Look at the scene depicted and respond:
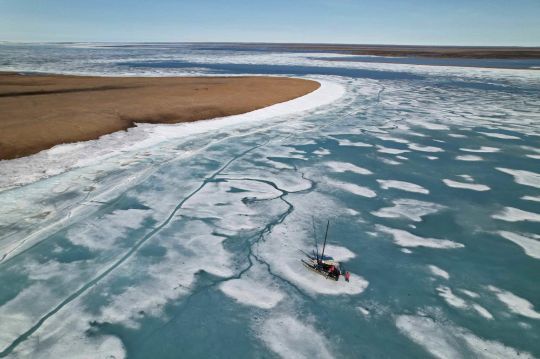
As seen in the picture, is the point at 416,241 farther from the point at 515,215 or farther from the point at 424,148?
the point at 424,148

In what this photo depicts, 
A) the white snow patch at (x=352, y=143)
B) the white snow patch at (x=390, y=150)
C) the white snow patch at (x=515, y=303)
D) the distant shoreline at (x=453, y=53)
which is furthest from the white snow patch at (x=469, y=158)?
the distant shoreline at (x=453, y=53)

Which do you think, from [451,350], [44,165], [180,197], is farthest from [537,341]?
[44,165]

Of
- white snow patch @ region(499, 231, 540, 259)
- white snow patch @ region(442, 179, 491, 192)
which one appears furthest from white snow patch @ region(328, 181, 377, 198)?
white snow patch @ region(499, 231, 540, 259)

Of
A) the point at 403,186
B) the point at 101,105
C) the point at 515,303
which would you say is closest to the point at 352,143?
the point at 403,186

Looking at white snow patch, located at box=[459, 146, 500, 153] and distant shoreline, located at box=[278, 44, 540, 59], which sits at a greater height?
distant shoreline, located at box=[278, 44, 540, 59]

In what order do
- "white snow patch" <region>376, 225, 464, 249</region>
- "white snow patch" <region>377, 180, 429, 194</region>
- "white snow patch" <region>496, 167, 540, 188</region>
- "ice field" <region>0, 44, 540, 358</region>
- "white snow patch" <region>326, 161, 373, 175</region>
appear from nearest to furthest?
"ice field" <region>0, 44, 540, 358</region> → "white snow patch" <region>376, 225, 464, 249</region> → "white snow patch" <region>377, 180, 429, 194</region> → "white snow patch" <region>496, 167, 540, 188</region> → "white snow patch" <region>326, 161, 373, 175</region>

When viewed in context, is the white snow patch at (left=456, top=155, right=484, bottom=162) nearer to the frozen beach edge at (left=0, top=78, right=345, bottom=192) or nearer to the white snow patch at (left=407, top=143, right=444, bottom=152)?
the white snow patch at (left=407, top=143, right=444, bottom=152)

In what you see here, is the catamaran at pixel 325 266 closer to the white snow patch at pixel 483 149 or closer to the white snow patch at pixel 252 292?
the white snow patch at pixel 252 292

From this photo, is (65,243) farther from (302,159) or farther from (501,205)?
(501,205)
